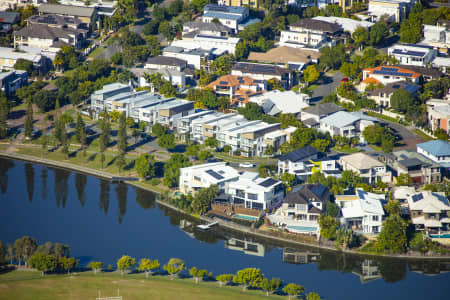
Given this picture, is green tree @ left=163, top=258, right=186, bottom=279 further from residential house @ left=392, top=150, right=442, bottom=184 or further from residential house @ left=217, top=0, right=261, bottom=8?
residential house @ left=217, top=0, right=261, bottom=8

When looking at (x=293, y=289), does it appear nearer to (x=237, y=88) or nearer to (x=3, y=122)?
(x=237, y=88)

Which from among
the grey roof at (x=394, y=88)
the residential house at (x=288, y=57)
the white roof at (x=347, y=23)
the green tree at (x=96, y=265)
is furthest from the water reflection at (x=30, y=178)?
the white roof at (x=347, y=23)

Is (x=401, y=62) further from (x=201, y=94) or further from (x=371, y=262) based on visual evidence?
(x=371, y=262)

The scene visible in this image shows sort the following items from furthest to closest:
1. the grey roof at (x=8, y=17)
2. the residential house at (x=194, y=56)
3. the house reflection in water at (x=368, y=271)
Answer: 1. the grey roof at (x=8, y=17)
2. the residential house at (x=194, y=56)
3. the house reflection in water at (x=368, y=271)

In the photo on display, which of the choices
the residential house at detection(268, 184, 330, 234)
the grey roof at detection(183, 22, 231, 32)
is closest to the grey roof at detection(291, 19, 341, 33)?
the grey roof at detection(183, 22, 231, 32)

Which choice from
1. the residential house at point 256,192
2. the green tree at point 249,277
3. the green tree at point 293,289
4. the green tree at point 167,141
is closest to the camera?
the green tree at point 293,289

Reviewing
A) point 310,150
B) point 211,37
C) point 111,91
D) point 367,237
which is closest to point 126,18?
point 211,37

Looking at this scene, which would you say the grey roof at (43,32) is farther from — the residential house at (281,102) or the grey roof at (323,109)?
the grey roof at (323,109)
